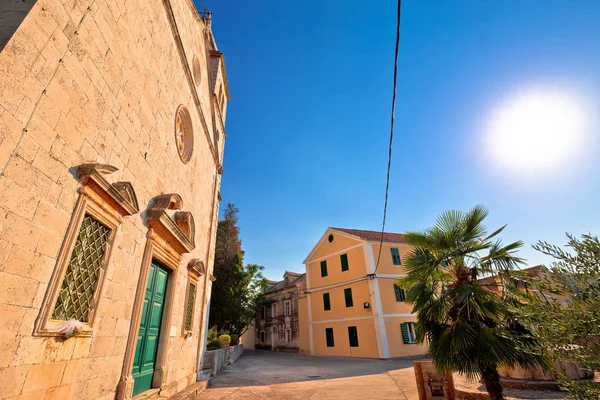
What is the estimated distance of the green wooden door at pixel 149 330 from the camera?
4531 mm

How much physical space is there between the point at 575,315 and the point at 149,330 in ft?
19.1

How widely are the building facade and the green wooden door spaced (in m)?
19.7

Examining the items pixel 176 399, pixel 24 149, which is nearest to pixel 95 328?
pixel 24 149

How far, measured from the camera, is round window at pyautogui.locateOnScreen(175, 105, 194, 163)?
643 cm

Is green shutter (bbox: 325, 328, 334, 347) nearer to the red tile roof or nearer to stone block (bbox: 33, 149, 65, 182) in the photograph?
the red tile roof

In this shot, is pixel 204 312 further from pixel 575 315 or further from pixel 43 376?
pixel 575 315

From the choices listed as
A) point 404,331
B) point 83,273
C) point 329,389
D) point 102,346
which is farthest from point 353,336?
point 83,273

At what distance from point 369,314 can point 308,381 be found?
9726mm

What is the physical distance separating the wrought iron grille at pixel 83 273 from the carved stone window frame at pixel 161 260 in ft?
3.44

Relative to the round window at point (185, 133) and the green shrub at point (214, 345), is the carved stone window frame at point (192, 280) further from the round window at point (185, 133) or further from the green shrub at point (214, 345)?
the green shrub at point (214, 345)

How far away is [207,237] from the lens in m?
8.82

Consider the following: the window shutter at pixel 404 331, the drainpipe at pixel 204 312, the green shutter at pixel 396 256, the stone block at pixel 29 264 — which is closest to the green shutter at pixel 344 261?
the green shutter at pixel 396 256

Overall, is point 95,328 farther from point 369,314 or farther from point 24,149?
point 369,314

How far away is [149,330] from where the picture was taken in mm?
4918
